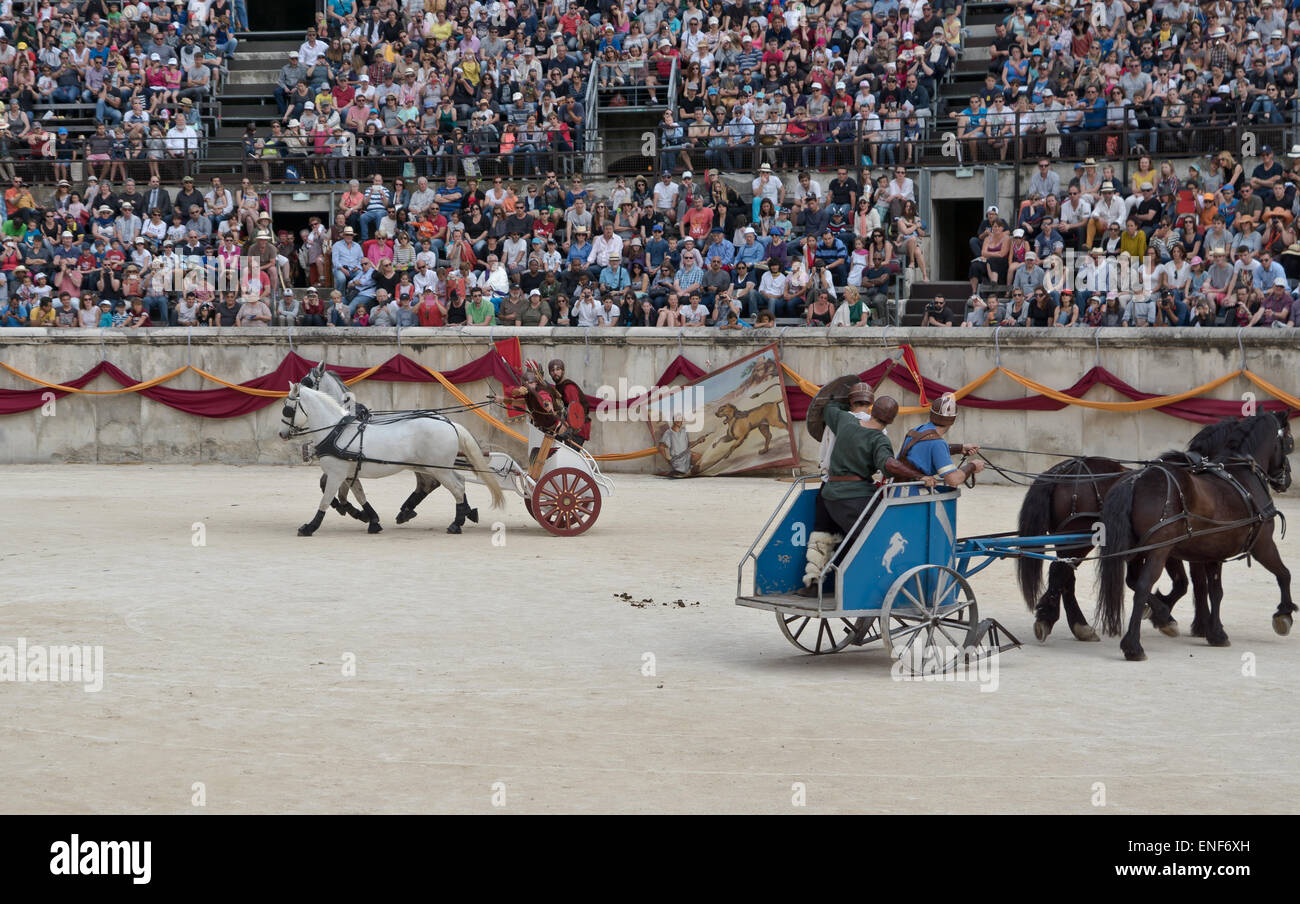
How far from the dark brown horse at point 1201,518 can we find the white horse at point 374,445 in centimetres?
794

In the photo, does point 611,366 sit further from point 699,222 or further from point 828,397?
point 828,397

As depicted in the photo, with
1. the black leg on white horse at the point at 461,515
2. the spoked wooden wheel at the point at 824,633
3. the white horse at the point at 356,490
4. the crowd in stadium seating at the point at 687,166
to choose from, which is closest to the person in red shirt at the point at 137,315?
the crowd in stadium seating at the point at 687,166

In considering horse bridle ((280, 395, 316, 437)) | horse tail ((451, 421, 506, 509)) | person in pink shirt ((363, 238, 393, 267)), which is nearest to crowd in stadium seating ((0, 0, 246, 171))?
person in pink shirt ((363, 238, 393, 267))

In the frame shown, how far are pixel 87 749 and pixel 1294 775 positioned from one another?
594 cm

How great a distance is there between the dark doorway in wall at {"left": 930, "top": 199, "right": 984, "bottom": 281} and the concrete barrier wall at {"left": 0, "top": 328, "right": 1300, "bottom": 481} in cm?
500

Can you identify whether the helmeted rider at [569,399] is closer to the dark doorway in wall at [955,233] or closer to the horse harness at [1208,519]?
the horse harness at [1208,519]

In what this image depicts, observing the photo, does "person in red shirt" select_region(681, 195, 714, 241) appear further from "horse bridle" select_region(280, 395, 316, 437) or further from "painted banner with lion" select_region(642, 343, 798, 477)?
"horse bridle" select_region(280, 395, 316, 437)

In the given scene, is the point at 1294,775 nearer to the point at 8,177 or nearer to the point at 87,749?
the point at 87,749

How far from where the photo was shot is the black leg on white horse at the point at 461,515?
658 inches

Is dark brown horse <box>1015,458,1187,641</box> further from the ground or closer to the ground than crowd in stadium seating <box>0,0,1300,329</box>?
closer to the ground

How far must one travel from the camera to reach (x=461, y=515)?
55.3 ft

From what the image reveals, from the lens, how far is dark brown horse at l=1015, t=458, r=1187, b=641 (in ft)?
35.9

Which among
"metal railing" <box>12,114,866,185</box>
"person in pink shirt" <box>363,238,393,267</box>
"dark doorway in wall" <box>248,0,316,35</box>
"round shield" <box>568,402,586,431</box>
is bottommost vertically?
"round shield" <box>568,402,586,431</box>

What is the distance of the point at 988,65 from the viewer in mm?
27359
